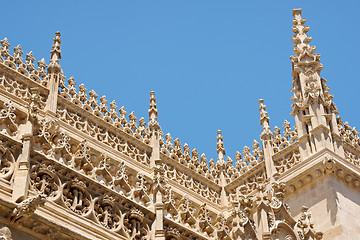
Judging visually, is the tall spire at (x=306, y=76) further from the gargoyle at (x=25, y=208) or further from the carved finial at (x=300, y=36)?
the gargoyle at (x=25, y=208)

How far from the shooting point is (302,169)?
64.9 ft

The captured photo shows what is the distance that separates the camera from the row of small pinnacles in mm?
20641

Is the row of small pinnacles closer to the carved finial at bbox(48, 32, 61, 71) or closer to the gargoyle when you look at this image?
the carved finial at bbox(48, 32, 61, 71)

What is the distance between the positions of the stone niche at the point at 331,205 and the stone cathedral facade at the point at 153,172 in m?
0.03

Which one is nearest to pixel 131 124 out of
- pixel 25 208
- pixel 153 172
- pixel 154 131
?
pixel 154 131

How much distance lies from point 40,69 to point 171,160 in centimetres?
479

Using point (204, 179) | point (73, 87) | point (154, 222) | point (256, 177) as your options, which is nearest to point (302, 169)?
point (256, 177)

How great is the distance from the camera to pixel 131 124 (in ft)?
72.6

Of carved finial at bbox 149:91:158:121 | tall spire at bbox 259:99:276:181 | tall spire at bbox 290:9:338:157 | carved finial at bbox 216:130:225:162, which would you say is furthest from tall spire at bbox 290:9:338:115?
carved finial at bbox 149:91:158:121

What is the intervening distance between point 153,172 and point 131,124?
395cm

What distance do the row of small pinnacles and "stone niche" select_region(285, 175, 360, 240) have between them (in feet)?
7.60

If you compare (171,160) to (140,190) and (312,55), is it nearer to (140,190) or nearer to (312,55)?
(312,55)

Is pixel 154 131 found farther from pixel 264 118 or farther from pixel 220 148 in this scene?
pixel 264 118

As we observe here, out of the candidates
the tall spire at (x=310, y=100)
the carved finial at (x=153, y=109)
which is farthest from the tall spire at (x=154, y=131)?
the tall spire at (x=310, y=100)
